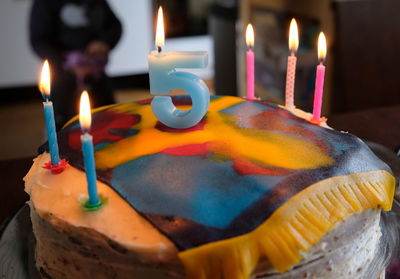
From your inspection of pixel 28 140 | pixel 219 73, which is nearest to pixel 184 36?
pixel 219 73

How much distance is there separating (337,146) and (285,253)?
0.37m

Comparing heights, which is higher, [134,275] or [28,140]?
[134,275]

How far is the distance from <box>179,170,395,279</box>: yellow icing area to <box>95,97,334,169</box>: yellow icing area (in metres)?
0.08

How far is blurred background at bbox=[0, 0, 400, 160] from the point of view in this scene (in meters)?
3.04

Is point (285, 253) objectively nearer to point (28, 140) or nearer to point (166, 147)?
point (166, 147)

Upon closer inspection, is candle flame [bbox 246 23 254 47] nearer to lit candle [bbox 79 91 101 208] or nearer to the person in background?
lit candle [bbox 79 91 101 208]

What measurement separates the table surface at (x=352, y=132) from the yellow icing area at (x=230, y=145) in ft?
1.54

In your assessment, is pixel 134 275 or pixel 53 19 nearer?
pixel 134 275

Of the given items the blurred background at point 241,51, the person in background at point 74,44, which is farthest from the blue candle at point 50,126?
the person in background at point 74,44

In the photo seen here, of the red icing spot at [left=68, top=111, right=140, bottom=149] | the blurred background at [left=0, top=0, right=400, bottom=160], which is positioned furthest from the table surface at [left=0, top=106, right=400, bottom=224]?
the blurred background at [left=0, top=0, right=400, bottom=160]

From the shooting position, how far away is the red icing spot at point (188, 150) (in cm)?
113

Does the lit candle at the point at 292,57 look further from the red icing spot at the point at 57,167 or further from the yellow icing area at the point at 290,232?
the red icing spot at the point at 57,167

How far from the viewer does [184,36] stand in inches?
197

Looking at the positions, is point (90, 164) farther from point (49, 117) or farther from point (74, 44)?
point (74, 44)
